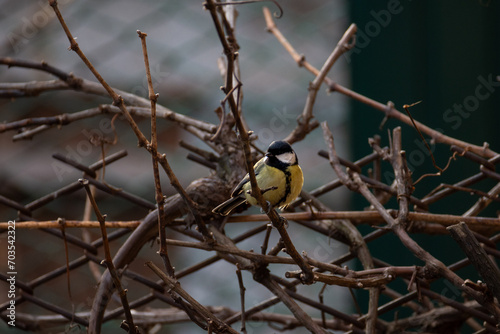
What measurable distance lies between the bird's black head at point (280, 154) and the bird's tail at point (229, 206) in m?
0.09

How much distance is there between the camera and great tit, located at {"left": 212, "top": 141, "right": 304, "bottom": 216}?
924 mm

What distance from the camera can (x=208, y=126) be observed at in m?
1.09

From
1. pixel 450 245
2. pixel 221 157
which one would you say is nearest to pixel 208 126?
pixel 221 157

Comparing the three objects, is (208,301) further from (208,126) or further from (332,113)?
(208,126)

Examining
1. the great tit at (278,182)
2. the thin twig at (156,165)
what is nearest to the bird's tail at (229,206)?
the great tit at (278,182)

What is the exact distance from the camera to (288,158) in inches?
37.6

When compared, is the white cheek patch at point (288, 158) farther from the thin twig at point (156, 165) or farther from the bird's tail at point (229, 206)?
the thin twig at point (156, 165)

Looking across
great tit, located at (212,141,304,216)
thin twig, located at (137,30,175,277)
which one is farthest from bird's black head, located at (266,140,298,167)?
thin twig, located at (137,30,175,277)

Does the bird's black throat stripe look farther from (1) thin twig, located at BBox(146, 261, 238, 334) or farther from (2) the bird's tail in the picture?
(1) thin twig, located at BBox(146, 261, 238, 334)

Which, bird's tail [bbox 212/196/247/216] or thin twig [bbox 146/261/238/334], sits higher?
bird's tail [bbox 212/196/247/216]

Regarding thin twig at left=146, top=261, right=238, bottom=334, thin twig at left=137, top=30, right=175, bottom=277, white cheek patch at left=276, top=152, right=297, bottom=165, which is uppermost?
white cheek patch at left=276, top=152, right=297, bottom=165

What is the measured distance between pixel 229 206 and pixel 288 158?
0.13 metres

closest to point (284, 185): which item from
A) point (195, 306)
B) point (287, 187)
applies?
point (287, 187)

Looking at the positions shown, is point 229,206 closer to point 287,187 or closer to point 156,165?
point 287,187
